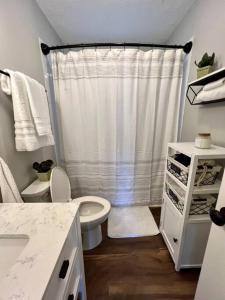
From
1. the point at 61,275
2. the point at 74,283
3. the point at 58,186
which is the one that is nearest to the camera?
the point at 61,275

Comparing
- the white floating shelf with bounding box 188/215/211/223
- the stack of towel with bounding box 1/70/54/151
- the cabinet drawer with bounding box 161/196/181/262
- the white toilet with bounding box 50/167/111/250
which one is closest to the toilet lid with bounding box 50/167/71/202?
the white toilet with bounding box 50/167/111/250

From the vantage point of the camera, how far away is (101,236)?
1.59 metres

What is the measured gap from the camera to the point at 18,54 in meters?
1.21

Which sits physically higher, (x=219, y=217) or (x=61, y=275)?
(x=219, y=217)

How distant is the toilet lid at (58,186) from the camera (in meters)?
1.33

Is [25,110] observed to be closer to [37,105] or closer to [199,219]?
[37,105]

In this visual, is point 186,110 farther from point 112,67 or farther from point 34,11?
point 34,11

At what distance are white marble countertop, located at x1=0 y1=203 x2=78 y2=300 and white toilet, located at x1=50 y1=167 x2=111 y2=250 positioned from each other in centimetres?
54

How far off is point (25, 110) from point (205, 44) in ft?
5.17

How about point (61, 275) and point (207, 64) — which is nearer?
point (61, 275)

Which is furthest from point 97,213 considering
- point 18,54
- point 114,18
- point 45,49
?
point 114,18

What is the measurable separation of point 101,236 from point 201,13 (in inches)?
90.2

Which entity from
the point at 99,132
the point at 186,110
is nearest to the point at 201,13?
the point at 186,110

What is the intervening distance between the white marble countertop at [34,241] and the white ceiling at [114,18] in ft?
5.70
